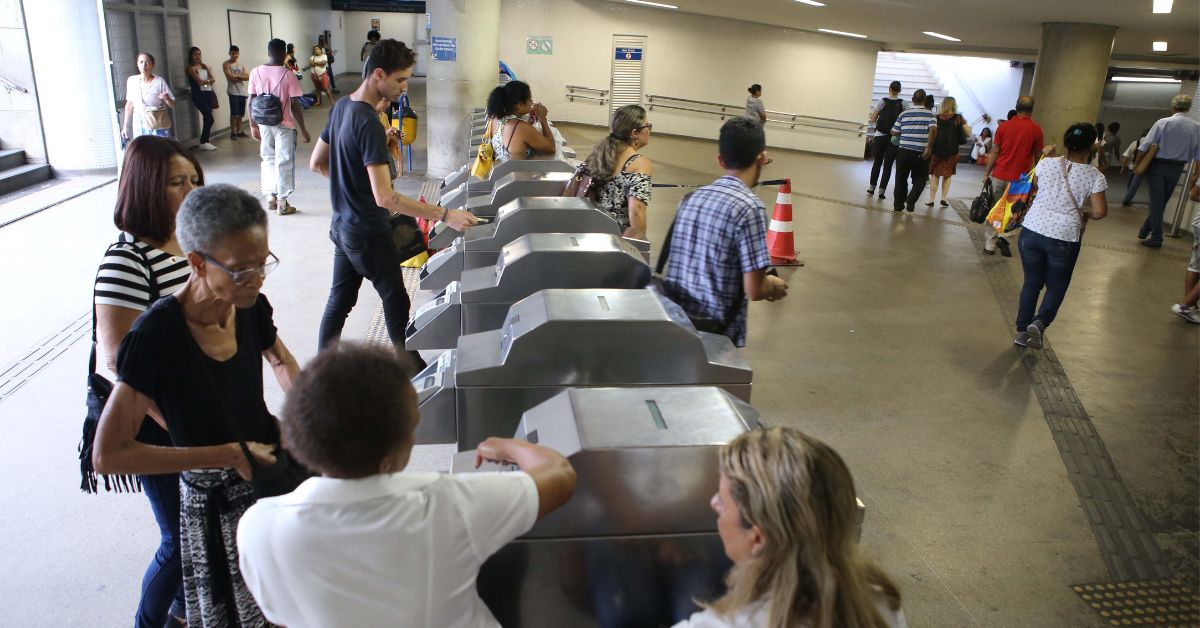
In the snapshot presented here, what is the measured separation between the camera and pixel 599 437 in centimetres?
169

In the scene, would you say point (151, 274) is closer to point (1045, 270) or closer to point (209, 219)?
point (209, 219)

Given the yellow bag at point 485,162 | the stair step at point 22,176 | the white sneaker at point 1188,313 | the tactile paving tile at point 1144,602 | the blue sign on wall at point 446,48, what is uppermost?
the blue sign on wall at point 446,48

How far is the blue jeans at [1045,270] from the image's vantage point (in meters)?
4.88

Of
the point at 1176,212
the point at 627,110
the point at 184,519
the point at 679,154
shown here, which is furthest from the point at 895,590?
the point at 679,154

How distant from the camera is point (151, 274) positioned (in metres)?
1.92

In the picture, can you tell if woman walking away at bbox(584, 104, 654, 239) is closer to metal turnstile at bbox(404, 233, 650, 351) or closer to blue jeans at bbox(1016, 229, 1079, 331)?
metal turnstile at bbox(404, 233, 650, 351)

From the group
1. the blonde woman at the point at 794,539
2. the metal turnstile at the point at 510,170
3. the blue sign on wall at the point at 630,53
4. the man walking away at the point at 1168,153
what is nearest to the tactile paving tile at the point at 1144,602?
the blonde woman at the point at 794,539

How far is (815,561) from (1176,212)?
10.8 meters

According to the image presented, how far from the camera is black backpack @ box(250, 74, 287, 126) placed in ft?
23.4

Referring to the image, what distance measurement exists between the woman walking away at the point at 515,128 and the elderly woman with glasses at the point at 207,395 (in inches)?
142

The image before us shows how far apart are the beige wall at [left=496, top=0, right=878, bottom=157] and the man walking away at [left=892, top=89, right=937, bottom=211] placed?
23.4 feet

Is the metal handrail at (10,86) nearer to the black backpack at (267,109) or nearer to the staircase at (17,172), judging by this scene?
the staircase at (17,172)

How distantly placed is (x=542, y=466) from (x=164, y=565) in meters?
1.14

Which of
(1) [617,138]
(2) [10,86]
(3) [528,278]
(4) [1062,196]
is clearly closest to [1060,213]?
(4) [1062,196]
